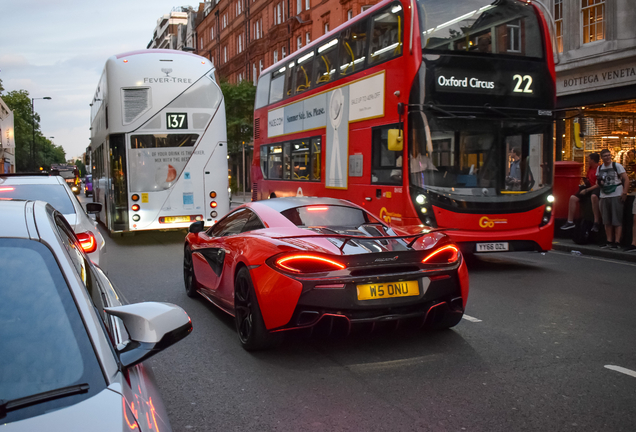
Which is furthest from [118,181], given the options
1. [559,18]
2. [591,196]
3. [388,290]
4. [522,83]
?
[559,18]

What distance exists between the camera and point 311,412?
3.99 meters

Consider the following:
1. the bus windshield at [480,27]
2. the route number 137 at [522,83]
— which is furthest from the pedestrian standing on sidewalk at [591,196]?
the bus windshield at [480,27]

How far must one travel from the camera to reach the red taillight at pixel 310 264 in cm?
494

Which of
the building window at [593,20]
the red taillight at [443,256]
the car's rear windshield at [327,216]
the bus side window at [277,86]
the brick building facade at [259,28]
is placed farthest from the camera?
the brick building facade at [259,28]

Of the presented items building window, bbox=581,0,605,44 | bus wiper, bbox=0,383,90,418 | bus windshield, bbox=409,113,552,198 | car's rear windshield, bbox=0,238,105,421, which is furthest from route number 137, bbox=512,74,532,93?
building window, bbox=581,0,605,44

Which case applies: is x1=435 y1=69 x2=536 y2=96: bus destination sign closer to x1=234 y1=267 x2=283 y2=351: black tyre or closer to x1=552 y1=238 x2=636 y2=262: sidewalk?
x1=552 y1=238 x2=636 y2=262: sidewalk

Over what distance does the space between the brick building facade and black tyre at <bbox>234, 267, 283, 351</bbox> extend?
98.3 ft

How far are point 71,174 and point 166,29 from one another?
4995 cm

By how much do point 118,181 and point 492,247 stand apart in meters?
8.37

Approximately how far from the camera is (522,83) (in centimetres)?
1046

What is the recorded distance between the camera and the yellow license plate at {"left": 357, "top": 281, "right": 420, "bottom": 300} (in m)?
4.95

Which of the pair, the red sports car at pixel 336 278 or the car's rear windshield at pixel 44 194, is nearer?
the red sports car at pixel 336 278

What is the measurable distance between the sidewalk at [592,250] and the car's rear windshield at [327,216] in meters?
7.09

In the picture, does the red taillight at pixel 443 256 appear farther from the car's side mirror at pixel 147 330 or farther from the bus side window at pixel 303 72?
the bus side window at pixel 303 72
